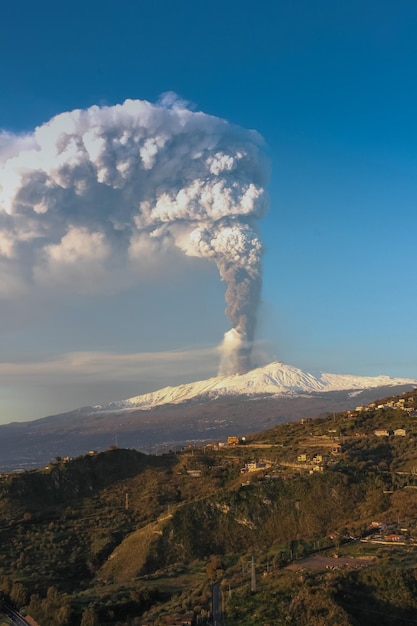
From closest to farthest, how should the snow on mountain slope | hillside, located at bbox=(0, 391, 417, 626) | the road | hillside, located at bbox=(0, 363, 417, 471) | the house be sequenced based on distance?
the road
hillside, located at bbox=(0, 391, 417, 626)
the house
hillside, located at bbox=(0, 363, 417, 471)
the snow on mountain slope

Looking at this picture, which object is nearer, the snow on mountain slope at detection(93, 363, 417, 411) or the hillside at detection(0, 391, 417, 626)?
the hillside at detection(0, 391, 417, 626)

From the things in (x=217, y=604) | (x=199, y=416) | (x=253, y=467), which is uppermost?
(x=199, y=416)

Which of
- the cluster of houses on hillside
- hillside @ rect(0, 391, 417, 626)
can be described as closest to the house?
hillside @ rect(0, 391, 417, 626)

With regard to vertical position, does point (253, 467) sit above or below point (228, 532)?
above

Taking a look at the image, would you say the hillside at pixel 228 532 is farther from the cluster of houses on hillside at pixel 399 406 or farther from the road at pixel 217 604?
the cluster of houses on hillside at pixel 399 406

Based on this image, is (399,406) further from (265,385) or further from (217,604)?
(265,385)

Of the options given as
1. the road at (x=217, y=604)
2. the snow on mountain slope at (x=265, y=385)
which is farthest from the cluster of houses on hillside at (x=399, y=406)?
the snow on mountain slope at (x=265, y=385)

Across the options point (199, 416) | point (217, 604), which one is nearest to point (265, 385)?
point (199, 416)

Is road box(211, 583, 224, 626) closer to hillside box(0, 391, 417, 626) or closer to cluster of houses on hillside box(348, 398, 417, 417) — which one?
hillside box(0, 391, 417, 626)
